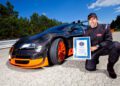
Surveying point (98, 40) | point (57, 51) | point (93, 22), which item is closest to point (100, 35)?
point (98, 40)

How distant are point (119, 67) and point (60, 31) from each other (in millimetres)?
2031

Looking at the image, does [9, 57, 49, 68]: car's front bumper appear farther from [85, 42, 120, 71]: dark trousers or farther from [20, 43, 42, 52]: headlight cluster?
[85, 42, 120, 71]: dark trousers

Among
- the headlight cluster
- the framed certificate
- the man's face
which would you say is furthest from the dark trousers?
the headlight cluster

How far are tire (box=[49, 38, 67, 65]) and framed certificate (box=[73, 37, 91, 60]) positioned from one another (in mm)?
768

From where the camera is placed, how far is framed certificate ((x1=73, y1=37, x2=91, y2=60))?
412cm

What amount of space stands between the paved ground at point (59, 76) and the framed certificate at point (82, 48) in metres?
0.43

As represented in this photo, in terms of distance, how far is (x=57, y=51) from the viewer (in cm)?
496

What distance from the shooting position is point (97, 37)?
14.2 ft

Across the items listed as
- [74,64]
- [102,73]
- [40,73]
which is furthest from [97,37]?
[40,73]

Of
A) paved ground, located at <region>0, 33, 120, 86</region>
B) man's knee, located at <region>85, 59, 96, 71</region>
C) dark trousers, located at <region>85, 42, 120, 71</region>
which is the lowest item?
paved ground, located at <region>0, 33, 120, 86</region>

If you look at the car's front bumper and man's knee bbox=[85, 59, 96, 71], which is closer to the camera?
man's knee bbox=[85, 59, 96, 71]

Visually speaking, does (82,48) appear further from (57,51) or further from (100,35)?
(57,51)

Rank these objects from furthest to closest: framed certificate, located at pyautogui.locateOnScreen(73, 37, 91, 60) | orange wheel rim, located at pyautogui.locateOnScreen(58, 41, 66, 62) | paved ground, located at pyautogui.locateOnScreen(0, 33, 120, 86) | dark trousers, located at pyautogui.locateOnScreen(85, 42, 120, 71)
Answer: orange wheel rim, located at pyautogui.locateOnScreen(58, 41, 66, 62) < framed certificate, located at pyautogui.locateOnScreen(73, 37, 91, 60) < dark trousers, located at pyautogui.locateOnScreen(85, 42, 120, 71) < paved ground, located at pyautogui.locateOnScreen(0, 33, 120, 86)

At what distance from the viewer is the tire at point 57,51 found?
4859 millimetres
